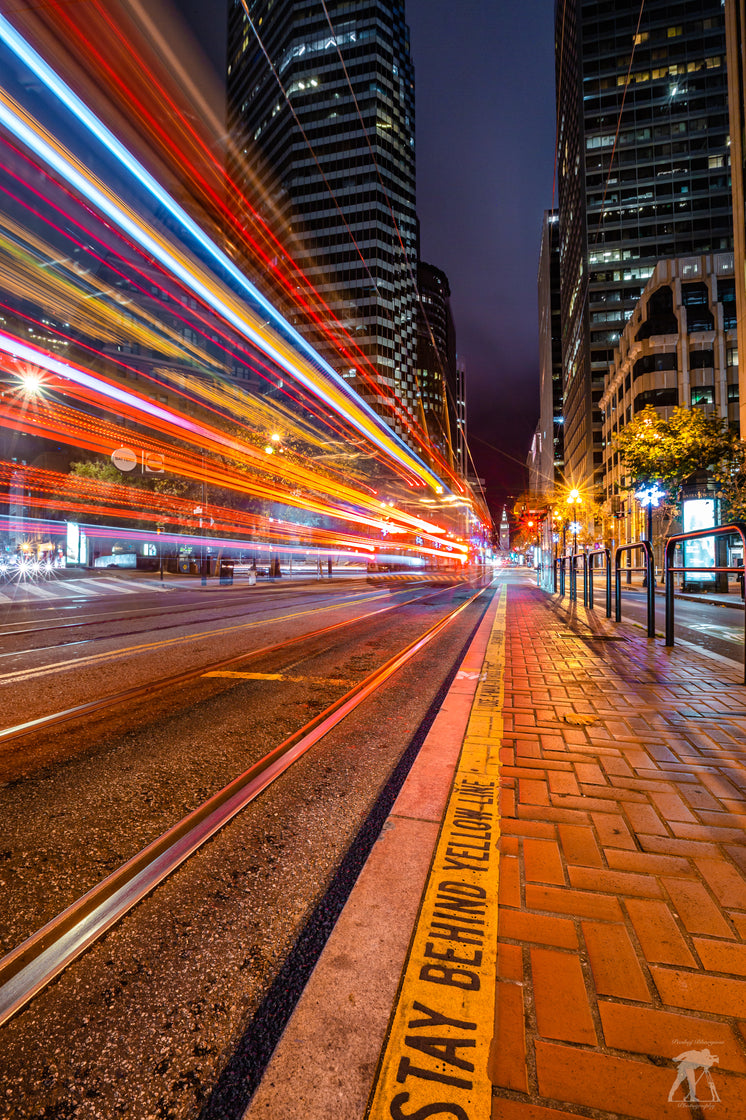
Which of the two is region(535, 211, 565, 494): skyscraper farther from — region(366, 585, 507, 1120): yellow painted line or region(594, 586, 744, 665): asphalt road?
region(366, 585, 507, 1120): yellow painted line

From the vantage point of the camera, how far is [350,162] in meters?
101

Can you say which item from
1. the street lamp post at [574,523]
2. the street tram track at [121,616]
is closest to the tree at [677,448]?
the street lamp post at [574,523]

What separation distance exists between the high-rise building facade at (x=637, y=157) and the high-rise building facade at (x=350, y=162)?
39.8 meters

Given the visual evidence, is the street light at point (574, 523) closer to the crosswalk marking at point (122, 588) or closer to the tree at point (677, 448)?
the tree at point (677, 448)

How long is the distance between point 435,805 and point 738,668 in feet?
16.0

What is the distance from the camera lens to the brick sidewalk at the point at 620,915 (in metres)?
1.22

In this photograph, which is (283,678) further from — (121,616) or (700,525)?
(700,525)

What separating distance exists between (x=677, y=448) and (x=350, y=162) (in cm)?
11502

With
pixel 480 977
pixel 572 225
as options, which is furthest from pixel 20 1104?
pixel 572 225

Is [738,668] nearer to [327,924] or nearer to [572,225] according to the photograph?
[327,924]

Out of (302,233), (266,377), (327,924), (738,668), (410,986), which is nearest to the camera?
(410,986)

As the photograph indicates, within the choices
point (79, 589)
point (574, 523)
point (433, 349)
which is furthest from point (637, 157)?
point (79, 589)

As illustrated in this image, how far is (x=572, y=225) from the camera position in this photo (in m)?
87.5
